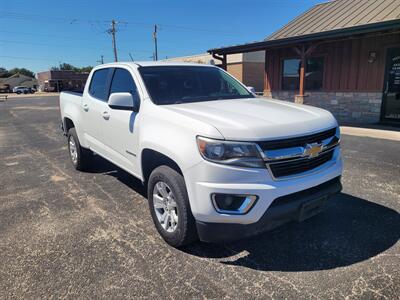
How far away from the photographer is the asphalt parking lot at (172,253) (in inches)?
103

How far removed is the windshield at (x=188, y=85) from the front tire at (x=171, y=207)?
90 centimetres

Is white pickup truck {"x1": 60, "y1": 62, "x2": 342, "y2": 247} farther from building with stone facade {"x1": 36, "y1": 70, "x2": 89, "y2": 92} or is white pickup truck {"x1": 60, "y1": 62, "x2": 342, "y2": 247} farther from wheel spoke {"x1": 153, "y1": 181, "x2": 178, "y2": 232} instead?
building with stone facade {"x1": 36, "y1": 70, "x2": 89, "y2": 92}

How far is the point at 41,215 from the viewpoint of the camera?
4.06 metres

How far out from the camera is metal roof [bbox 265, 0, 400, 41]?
35.6 feet

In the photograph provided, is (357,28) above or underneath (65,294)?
above

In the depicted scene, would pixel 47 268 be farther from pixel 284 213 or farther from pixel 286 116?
pixel 286 116

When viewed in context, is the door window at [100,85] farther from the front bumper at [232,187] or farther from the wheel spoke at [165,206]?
the front bumper at [232,187]

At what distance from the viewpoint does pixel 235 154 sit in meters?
2.61

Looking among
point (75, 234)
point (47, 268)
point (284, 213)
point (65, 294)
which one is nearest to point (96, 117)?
point (75, 234)

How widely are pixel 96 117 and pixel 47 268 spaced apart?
239 cm

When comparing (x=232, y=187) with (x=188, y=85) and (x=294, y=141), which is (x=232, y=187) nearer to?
(x=294, y=141)

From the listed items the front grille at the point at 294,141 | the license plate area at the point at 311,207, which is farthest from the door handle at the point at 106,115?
the license plate area at the point at 311,207

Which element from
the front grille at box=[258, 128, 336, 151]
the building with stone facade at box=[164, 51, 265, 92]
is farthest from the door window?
the building with stone facade at box=[164, 51, 265, 92]

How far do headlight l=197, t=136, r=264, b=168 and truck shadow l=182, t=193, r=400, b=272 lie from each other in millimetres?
1005
